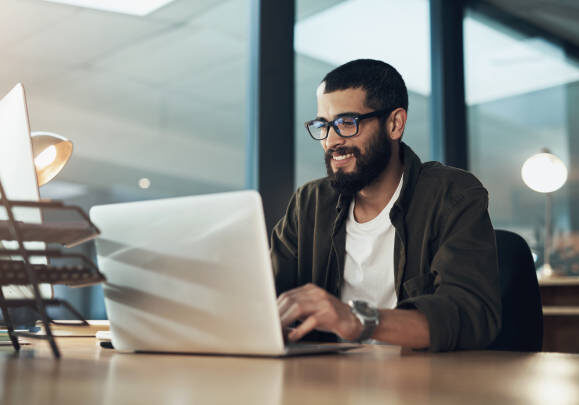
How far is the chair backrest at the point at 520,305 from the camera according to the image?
136cm

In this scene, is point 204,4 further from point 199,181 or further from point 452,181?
point 452,181

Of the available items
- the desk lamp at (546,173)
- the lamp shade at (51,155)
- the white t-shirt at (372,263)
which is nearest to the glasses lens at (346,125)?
the white t-shirt at (372,263)

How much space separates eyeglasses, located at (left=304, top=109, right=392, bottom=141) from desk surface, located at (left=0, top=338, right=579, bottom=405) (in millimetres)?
789

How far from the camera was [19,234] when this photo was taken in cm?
76

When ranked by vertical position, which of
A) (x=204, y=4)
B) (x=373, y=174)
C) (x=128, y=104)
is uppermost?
(x=204, y=4)

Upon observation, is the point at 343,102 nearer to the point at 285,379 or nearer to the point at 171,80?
the point at 285,379

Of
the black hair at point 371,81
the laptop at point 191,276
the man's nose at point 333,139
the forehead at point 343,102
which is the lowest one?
the laptop at point 191,276

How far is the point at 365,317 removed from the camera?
40.6 inches

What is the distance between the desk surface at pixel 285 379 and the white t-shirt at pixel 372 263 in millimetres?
561

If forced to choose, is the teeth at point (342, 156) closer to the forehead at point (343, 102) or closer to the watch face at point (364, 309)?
the forehead at point (343, 102)

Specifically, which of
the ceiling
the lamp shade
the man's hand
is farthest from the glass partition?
the man's hand

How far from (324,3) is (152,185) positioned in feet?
4.65

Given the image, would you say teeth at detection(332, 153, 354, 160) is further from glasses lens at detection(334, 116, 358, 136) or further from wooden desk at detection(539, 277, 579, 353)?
wooden desk at detection(539, 277, 579, 353)

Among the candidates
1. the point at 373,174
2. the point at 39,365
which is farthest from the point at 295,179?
the point at 39,365
